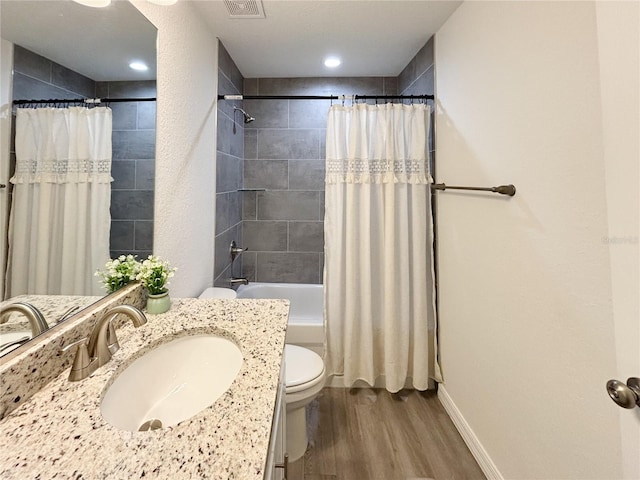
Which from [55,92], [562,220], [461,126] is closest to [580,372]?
[562,220]

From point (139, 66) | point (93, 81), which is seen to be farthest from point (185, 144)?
point (93, 81)

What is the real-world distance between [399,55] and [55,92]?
2415 millimetres

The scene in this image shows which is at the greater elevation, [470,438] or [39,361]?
[39,361]

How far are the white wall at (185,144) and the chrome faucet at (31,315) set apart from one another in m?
0.57

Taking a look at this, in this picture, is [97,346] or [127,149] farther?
[127,149]

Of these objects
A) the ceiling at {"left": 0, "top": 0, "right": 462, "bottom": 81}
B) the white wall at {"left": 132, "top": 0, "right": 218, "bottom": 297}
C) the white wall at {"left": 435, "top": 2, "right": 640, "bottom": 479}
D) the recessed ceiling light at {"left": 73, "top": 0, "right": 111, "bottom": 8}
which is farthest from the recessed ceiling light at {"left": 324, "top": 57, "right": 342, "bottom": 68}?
the recessed ceiling light at {"left": 73, "top": 0, "right": 111, "bottom": 8}

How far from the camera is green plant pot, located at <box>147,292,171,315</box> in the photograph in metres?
1.13

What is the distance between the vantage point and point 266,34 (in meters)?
2.09

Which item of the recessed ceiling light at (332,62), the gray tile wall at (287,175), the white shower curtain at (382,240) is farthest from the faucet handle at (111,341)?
the recessed ceiling light at (332,62)

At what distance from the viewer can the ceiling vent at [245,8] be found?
1710 mm

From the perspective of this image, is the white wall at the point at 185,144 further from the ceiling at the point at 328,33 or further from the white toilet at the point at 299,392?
the white toilet at the point at 299,392

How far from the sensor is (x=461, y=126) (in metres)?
1.75

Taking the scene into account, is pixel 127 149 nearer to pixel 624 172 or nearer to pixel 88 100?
pixel 88 100

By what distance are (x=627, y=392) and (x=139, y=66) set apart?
177 cm
